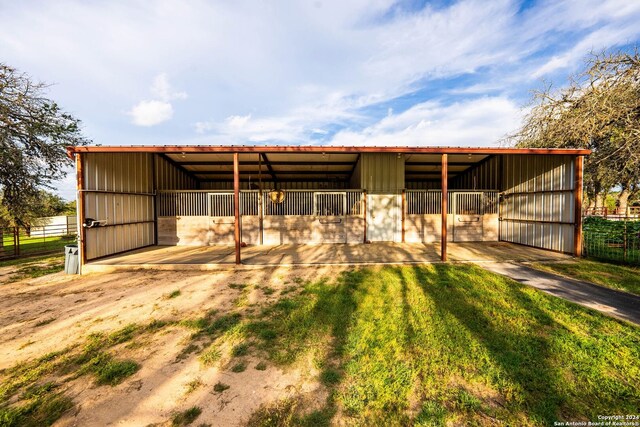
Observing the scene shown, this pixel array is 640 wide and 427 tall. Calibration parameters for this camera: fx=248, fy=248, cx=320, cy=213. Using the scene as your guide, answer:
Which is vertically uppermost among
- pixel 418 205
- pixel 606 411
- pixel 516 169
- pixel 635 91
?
pixel 635 91

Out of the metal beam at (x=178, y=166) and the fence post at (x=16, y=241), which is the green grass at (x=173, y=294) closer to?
the metal beam at (x=178, y=166)

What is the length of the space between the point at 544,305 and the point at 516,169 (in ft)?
23.1

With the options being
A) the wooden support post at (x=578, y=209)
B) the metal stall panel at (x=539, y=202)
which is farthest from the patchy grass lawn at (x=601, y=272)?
the metal stall panel at (x=539, y=202)

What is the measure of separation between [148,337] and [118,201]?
6.33 metres

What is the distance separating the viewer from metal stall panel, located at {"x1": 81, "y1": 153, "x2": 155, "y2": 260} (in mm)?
6609

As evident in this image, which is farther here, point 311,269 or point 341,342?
point 311,269

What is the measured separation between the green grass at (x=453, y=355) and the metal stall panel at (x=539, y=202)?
15.2ft

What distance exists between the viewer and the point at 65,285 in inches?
204

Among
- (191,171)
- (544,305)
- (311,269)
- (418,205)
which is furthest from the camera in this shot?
(191,171)

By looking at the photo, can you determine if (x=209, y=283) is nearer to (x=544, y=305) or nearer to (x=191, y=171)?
(x=544, y=305)

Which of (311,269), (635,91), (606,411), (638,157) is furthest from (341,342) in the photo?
(635,91)

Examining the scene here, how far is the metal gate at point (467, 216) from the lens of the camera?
9703 mm

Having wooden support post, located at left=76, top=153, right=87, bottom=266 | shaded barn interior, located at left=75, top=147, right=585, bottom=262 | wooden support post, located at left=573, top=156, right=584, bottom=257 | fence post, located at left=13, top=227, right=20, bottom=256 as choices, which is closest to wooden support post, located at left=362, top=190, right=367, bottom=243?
shaded barn interior, located at left=75, top=147, right=585, bottom=262

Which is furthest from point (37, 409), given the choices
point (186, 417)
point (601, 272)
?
point (601, 272)
